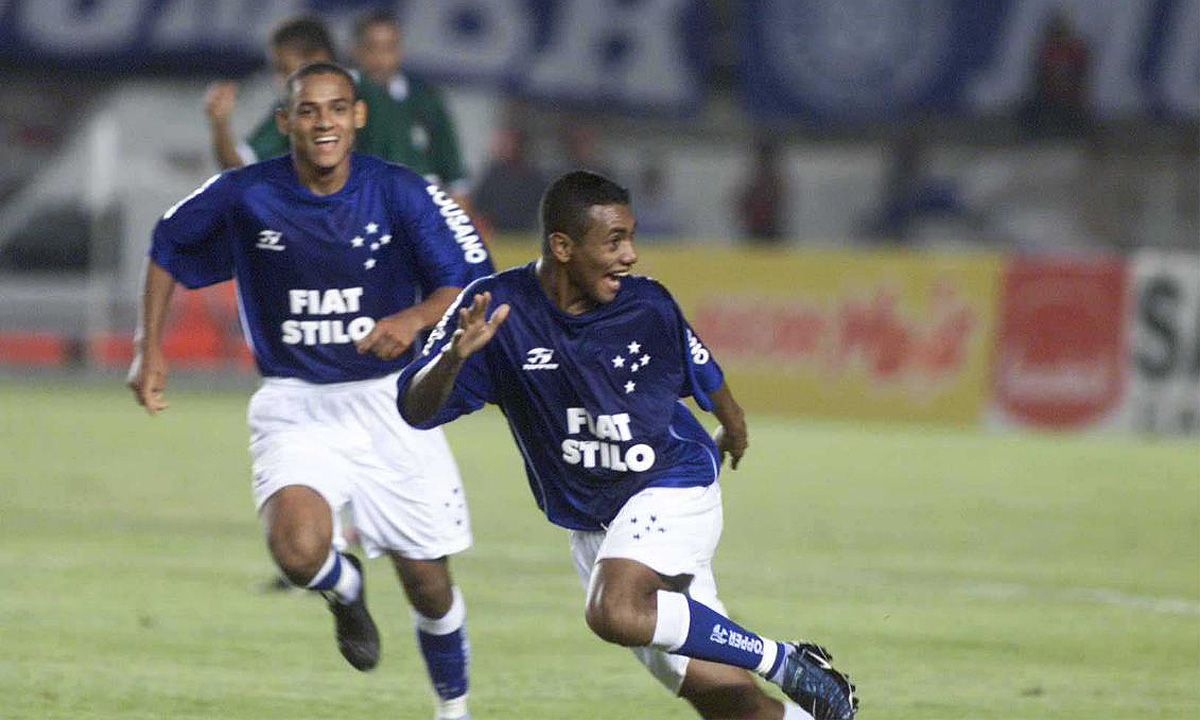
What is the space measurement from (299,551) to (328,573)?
0.17 metres

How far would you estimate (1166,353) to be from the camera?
18.3 metres

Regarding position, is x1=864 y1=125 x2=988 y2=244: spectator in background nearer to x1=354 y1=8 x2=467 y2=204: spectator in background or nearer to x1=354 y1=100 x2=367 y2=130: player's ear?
x1=354 y1=8 x2=467 y2=204: spectator in background

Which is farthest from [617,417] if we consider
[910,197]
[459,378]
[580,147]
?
[910,197]

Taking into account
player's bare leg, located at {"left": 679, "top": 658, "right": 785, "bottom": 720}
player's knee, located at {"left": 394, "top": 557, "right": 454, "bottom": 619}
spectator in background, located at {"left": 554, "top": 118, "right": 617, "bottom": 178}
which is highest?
player's bare leg, located at {"left": 679, "top": 658, "right": 785, "bottom": 720}

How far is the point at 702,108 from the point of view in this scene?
26422 mm

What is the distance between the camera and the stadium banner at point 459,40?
2630 cm

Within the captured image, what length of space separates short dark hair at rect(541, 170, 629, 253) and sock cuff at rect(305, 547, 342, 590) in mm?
1307

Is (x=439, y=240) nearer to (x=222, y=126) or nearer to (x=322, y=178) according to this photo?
(x=322, y=178)

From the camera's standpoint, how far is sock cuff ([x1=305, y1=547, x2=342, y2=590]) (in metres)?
6.82

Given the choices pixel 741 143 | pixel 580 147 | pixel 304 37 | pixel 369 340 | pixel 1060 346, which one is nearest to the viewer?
pixel 369 340

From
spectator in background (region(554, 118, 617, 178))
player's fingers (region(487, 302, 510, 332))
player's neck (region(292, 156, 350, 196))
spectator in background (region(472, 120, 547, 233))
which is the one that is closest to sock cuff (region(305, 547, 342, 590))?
player's neck (region(292, 156, 350, 196))

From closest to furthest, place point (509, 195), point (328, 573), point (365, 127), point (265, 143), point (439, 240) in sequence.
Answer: point (328, 573) → point (439, 240) → point (265, 143) → point (365, 127) → point (509, 195)

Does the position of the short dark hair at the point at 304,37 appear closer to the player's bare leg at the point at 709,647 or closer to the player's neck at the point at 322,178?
the player's neck at the point at 322,178

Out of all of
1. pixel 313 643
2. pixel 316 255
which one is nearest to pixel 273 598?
pixel 313 643
